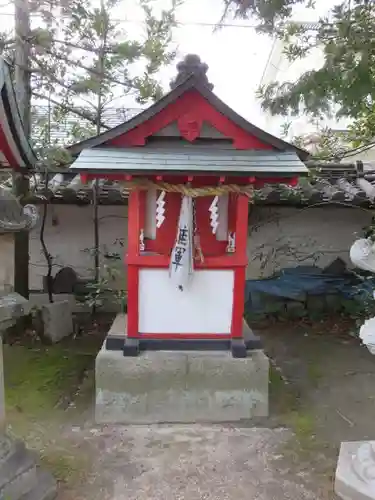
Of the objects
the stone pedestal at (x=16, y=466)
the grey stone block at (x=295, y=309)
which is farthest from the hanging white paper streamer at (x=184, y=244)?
the grey stone block at (x=295, y=309)

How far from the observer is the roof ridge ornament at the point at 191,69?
470 cm

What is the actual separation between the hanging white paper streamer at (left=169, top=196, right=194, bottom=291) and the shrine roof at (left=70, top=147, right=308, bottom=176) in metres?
0.43

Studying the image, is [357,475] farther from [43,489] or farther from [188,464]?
[43,489]

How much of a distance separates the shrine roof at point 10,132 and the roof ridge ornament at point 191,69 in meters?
1.69

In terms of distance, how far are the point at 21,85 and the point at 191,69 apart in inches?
121

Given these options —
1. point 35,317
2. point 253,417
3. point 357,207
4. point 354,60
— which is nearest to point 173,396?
point 253,417

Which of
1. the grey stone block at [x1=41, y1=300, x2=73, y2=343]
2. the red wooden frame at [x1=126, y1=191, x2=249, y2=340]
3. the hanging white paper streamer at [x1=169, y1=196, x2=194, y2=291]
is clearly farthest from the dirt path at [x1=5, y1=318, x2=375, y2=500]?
the hanging white paper streamer at [x1=169, y1=196, x2=194, y2=291]

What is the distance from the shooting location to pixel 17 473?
3443 millimetres

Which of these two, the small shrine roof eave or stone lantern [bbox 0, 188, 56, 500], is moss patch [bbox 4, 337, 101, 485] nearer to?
stone lantern [bbox 0, 188, 56, 500]

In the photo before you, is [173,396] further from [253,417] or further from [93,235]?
[93,235]

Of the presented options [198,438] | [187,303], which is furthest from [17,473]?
[187,303]

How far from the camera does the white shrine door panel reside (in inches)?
199

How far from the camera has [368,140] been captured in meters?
6.55

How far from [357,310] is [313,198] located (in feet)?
6.75
